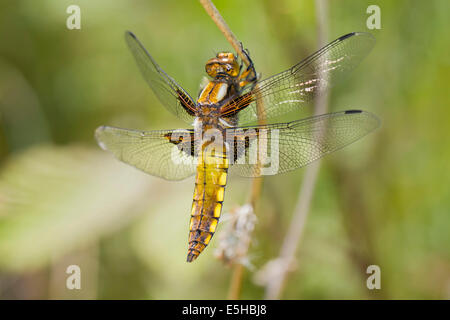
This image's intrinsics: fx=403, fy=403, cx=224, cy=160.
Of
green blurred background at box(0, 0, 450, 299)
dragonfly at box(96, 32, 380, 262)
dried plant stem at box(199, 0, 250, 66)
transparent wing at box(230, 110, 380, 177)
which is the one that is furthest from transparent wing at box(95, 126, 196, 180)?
green blurred background at box(0, 0, 450, 299)

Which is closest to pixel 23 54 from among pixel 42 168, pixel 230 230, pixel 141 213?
pixel 42 168

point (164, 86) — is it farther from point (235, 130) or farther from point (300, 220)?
point (300, 220)

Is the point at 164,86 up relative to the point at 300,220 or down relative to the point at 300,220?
up

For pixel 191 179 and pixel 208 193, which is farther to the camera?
pixel 191 179

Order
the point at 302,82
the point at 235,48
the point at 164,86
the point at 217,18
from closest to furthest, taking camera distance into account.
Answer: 1. the point at 217,18
2. the point at 235,48
3. the point at 302,82
4. the point at 164,86

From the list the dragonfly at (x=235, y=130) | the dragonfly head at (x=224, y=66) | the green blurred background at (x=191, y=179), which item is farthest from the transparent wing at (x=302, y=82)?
the green blurred background at (x=191, y=179)

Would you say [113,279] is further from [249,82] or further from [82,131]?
[249,82]

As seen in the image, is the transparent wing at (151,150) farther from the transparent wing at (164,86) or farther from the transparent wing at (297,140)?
the transparent wing at (297,140)

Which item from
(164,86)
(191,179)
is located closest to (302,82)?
(164,86)
